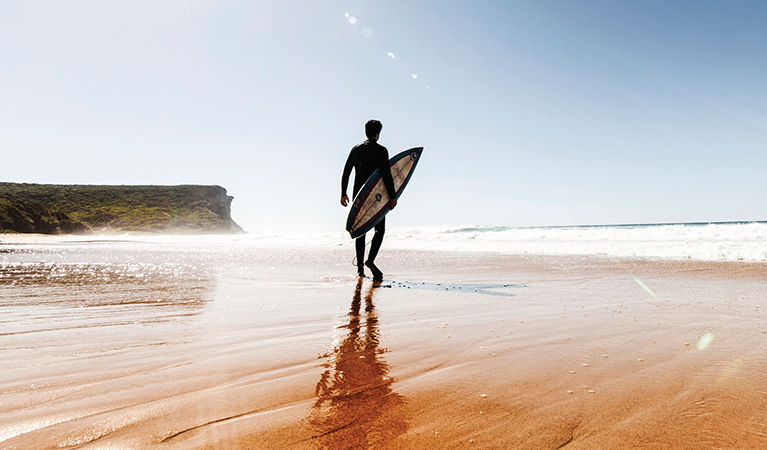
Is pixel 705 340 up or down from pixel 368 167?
down

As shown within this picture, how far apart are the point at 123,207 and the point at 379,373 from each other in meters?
72.6

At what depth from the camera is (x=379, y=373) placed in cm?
195

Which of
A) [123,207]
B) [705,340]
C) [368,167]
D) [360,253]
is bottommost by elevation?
[705,340]

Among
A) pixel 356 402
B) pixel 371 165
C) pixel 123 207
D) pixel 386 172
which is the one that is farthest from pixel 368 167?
pixel 123 207

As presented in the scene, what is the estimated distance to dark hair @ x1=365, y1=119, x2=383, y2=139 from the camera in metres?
6.21

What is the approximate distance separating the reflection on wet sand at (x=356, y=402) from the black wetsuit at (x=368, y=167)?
3.86 meters

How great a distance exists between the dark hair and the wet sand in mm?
3098

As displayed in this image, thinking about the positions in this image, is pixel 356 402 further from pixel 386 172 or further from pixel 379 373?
pixel 386 172

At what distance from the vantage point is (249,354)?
2264 mm

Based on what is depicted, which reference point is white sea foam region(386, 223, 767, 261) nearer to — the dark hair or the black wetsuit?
the black wetsuit

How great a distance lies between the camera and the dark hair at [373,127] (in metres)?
6.21

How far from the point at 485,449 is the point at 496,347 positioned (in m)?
1.29

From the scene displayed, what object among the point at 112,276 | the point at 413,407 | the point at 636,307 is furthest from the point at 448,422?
the point at 112,276

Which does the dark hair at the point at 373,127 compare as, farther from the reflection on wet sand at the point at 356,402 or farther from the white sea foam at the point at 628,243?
the white sea foam at the point at 628,243
